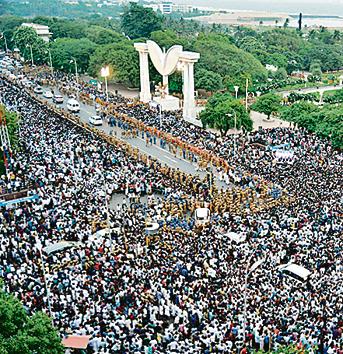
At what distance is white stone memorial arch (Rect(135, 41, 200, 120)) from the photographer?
4441cm

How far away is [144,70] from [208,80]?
689cm

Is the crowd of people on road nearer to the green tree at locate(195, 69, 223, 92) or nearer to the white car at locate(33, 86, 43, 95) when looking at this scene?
the green tree at locate(195, 69, 223, 92)

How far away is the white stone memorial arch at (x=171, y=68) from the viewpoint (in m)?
44.4

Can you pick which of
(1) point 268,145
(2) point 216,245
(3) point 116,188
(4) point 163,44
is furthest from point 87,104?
(2) point 216,245

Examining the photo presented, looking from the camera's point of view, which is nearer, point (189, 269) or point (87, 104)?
point (189, 269)

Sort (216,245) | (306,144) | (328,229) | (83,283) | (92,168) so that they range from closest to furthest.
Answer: (83,283), (216,245), (328,229), (92,168), (306,144)

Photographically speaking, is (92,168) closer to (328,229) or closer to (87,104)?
(328,229)

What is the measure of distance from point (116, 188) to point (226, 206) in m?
6.15

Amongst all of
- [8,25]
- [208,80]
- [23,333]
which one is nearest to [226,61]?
[208,80]

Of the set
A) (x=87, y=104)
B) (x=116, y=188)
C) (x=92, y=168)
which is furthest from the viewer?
(x=87, y=104)

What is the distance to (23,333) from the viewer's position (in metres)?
12.0

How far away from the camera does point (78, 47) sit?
227 ft

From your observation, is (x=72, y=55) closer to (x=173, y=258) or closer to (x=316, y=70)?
(x=316, y=70)

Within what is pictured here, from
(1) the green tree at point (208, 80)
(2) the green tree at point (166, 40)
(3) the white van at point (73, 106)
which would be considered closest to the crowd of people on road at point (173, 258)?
(3) the white van at point (73, 106)
